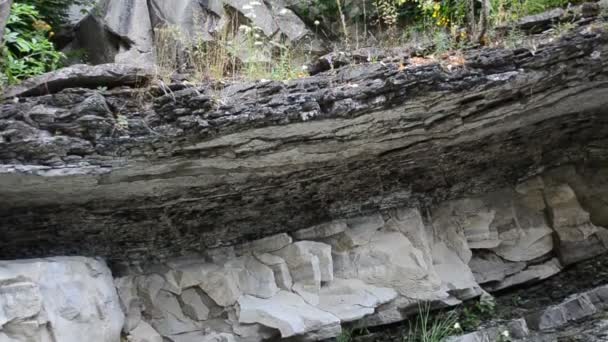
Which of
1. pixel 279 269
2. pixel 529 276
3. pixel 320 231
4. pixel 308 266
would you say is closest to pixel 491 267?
pixel 529 276

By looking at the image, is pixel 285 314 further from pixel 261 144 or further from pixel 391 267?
pixel 261 144

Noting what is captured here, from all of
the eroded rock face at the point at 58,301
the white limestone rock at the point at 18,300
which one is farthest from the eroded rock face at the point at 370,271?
the white limestone rock at the point at 18,300

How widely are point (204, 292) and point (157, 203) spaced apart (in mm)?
1026

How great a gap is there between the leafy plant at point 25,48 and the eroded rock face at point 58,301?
1302 millimetres

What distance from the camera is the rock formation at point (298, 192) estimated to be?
3.90m

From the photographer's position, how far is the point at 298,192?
5.13 m

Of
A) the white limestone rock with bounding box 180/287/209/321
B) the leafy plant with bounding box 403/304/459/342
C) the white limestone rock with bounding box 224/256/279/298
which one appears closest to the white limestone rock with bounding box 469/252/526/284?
the leafy plant with bounding box 403/304/459/342

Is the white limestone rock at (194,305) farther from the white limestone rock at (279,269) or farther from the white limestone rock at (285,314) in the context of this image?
the white limestone rock at (279,269)

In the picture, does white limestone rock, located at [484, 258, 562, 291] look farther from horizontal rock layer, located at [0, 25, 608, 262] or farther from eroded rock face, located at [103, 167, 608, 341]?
horizontal rock layer, located at [0, 25, 608, 262]

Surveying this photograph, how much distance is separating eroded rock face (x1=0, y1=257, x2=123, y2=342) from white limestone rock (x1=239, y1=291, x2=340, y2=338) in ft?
3.37

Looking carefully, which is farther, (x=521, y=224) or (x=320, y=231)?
(x=521, y=224)

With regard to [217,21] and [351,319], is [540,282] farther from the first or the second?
[217,21]

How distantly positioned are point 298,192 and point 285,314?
1.01 m

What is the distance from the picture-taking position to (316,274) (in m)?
5.42
